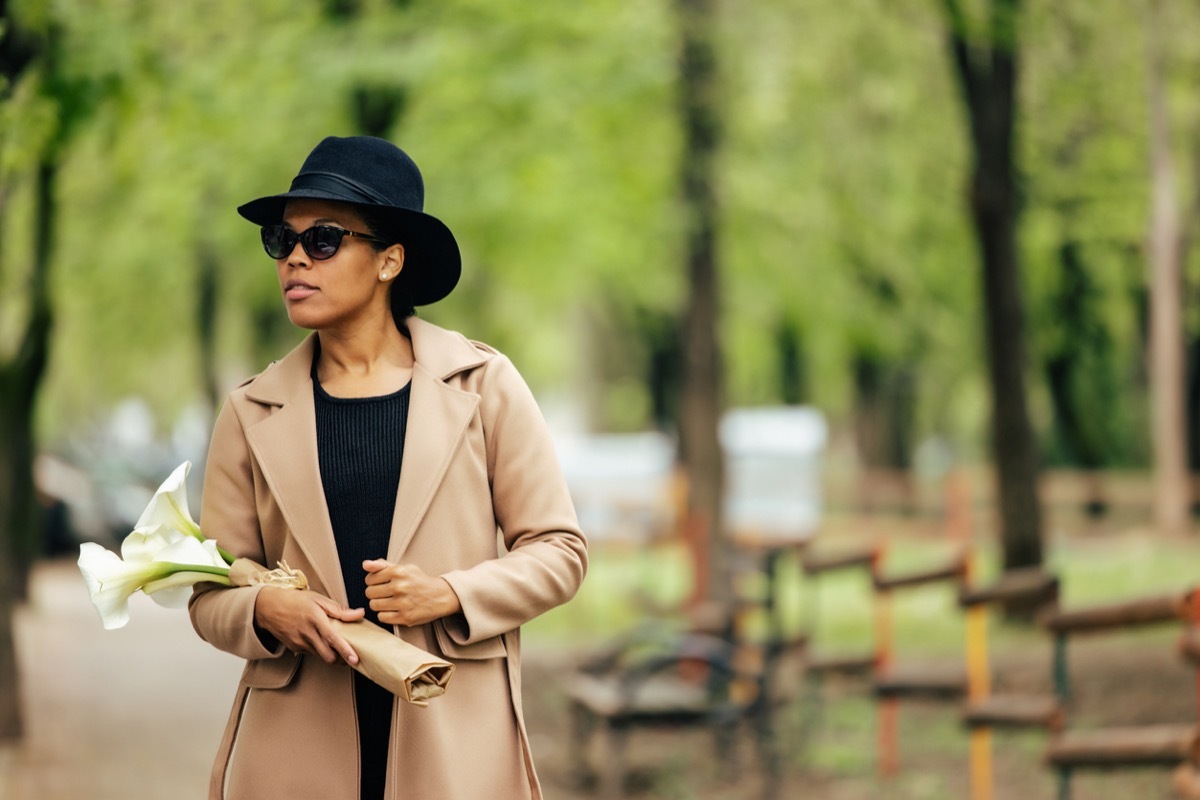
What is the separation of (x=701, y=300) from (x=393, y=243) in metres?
11.3

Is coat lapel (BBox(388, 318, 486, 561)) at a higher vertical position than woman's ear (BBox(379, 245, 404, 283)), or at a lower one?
lower

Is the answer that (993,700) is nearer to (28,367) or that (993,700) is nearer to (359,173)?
(359,173)

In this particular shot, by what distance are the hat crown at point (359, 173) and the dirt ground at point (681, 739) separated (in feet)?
20.4

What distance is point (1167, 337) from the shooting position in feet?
70.7

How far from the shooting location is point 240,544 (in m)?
3.09

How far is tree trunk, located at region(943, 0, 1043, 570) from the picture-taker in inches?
547

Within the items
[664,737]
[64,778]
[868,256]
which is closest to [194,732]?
[64,778]

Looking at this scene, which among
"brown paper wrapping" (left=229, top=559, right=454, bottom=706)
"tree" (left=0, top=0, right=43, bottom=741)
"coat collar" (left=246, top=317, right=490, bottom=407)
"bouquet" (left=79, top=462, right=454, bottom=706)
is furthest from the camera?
"tree" (left=0, top=0, right=43, bottom=741)

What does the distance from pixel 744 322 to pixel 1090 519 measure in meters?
7.19

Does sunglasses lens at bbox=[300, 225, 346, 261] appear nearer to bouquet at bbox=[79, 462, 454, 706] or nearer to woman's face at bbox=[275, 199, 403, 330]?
woman's face at bbox=[275, 199, 403, 330]

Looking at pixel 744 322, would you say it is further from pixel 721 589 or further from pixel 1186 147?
pixel 721 589

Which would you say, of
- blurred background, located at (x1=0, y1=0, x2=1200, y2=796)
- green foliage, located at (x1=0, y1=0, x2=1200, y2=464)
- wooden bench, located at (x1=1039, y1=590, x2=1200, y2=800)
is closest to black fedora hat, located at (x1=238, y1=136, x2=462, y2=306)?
green foliage, located at (x1=0, y1=0, x2=1200, y2=464)

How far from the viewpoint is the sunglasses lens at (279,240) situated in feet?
9.93

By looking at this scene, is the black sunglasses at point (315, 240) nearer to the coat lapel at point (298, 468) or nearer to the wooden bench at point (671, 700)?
the coat lapel at point (298, 468)
